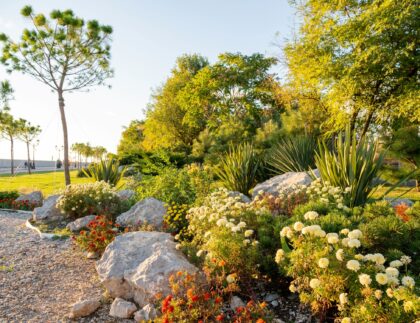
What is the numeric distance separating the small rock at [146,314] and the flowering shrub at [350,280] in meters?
1.35

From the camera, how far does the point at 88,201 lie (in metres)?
8.05

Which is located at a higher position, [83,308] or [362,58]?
[362,58]

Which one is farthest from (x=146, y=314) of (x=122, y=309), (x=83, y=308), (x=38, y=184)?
(x=38, y=184)

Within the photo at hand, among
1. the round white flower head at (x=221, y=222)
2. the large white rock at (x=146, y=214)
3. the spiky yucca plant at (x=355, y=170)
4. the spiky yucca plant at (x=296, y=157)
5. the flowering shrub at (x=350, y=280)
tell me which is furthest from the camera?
the spiky yucca plant at (x=296, y=157)

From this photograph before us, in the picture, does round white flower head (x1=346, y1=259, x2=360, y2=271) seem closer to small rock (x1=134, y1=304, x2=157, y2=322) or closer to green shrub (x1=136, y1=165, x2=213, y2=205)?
small rock (x1=134, y1=304, x2=157, y2=322)

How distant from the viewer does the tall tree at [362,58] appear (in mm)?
11922

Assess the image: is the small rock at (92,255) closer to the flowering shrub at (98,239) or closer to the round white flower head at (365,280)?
the flowering shrub at (98,239)

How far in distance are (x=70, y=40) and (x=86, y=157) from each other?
201 ft

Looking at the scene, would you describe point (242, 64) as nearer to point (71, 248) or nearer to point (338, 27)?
point (338, 27)

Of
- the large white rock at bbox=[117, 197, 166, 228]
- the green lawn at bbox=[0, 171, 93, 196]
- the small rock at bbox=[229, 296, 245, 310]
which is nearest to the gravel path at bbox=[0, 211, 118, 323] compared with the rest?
the large white rock at bbox=[117, 197, 166, 228]

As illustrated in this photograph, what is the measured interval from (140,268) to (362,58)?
37.1 feet

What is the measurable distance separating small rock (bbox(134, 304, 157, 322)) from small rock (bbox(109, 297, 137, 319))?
139 mm

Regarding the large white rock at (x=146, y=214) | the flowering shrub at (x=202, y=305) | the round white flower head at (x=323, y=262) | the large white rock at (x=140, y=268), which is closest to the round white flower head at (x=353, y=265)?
the round white flower head at (x=323, y=262)

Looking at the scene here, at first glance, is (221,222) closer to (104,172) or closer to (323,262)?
(323,262)
